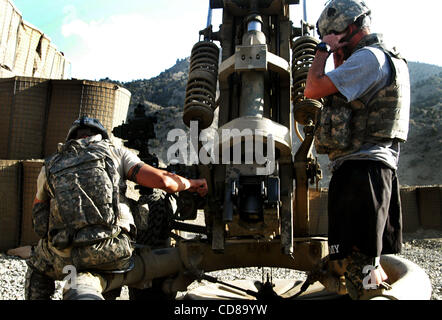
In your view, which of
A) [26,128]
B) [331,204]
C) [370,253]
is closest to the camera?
[370,253]

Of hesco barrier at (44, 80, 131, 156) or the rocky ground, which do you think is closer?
the rocky ground

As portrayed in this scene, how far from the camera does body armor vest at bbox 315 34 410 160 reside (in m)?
2.51

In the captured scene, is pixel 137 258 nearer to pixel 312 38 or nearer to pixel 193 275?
pixel 193 275

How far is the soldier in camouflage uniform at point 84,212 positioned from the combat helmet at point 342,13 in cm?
146

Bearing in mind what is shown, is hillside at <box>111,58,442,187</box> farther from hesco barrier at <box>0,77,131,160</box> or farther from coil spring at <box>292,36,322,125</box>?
coil spring at <box>292,36,322,125</box>

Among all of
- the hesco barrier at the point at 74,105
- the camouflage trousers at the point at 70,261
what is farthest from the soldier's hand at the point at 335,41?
the hesco barrier at the point at 74,105

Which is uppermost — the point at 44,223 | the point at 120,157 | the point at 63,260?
the point at 120,157

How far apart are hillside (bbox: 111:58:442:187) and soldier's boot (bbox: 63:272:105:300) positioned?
657 inches

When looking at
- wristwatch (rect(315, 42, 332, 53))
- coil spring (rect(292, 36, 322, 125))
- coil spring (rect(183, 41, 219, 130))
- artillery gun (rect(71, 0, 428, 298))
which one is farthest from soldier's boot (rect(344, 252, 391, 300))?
coil spring (rect(183, 41, 219, 130))

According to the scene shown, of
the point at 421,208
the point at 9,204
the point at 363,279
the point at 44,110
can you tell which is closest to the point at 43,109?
the point at 44,110

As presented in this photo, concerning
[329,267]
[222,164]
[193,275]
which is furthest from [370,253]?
[193,275]

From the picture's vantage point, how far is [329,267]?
11.3ft

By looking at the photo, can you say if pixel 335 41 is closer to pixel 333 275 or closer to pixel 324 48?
pixel 324 48
